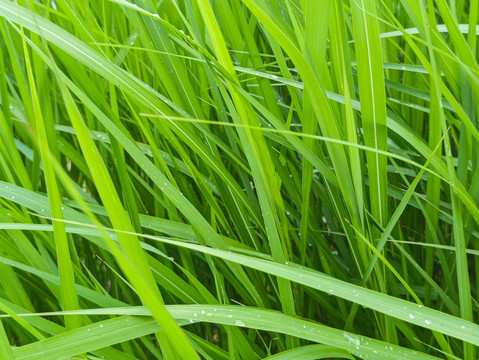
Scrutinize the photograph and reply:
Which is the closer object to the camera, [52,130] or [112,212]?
[112,212]

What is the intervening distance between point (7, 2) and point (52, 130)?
17cm

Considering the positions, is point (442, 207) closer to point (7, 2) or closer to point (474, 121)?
point (474, 121)

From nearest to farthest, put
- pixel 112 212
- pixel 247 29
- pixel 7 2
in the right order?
pixel 112 212 → pixel 7 2 → pixel 247 29

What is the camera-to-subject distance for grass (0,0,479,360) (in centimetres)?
53

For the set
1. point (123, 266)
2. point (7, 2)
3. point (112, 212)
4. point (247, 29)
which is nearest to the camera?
point (123, 266)

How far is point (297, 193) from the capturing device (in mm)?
757

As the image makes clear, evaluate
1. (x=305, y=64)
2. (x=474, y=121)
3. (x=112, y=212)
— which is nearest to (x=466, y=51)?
(x=474, y=121)

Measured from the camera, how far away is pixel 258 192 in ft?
2.05

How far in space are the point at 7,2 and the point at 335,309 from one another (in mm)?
531

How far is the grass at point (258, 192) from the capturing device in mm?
526

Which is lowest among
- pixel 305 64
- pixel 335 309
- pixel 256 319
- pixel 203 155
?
pixel 335 309

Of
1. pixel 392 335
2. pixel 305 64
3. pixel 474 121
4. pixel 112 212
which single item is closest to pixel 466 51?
pixel 474 121

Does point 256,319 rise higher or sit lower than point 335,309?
higher

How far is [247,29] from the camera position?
0.75 m
